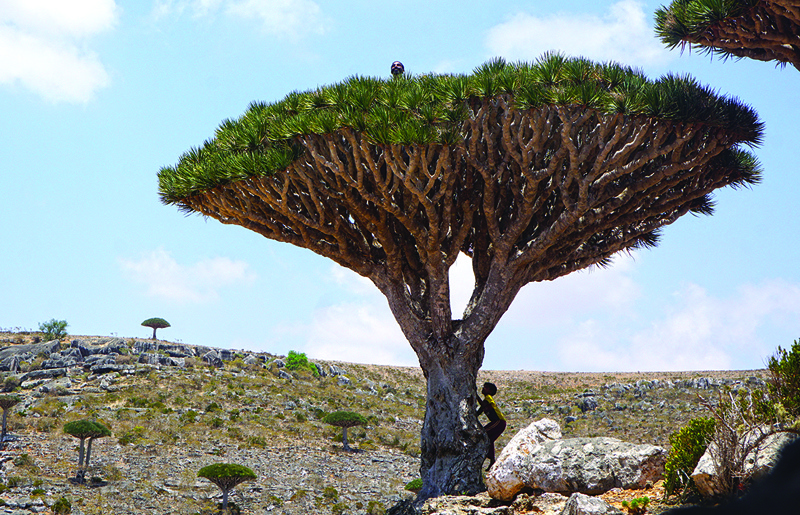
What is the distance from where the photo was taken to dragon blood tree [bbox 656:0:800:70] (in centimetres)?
832

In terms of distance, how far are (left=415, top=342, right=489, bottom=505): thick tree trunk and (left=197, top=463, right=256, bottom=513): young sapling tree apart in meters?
9.30

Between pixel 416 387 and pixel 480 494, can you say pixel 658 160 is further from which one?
pixel 416 387

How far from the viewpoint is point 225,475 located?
58.0 ft

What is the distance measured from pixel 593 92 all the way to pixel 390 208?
3.56 metres

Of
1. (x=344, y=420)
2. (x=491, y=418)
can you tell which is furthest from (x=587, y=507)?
(x=344, y=420)

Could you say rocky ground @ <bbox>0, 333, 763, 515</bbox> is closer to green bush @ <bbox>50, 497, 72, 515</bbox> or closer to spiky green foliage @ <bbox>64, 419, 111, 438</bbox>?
green bush @ <bbox>50, 497, 72, 515</bbox>

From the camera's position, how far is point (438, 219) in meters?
10.2

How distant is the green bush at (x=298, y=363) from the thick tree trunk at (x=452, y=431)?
33.8 metres

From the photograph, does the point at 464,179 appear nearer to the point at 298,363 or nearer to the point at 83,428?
the point at 83,428

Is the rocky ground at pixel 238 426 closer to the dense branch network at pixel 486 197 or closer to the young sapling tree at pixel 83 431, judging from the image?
the young sapling tree at pixel 83 431

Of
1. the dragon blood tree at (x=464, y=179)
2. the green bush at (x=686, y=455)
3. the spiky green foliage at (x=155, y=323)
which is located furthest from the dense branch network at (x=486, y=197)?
the spiky green foliage at (x=155, y=323)

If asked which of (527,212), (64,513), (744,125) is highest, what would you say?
(744,125)

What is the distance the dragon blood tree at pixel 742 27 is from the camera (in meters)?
8.32

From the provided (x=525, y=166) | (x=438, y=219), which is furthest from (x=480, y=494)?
(x=525, y=166)
